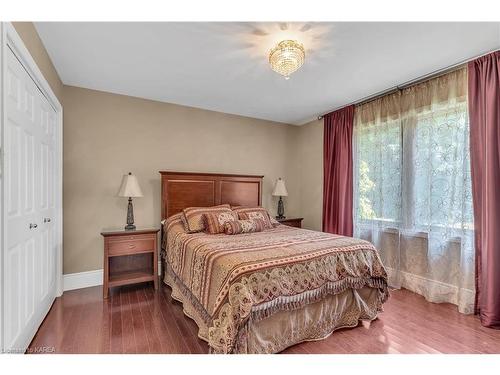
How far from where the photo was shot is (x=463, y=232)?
246 centimetres

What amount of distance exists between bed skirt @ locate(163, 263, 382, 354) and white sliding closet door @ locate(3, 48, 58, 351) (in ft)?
3.85

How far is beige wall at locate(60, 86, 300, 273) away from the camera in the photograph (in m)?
3.00

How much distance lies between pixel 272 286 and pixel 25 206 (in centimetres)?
189

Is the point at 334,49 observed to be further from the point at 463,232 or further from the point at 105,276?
the point at 105,276

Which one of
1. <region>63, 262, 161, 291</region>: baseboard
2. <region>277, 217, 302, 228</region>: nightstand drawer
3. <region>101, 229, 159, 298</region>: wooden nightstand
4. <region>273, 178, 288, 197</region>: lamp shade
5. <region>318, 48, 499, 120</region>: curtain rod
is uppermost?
<region>318, 48, 499, 120</region>: curtain rod

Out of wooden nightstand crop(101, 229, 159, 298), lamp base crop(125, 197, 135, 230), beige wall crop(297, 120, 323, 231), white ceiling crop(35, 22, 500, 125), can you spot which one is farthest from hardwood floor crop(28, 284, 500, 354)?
white ceiling crop(35, 22, 500, 125)

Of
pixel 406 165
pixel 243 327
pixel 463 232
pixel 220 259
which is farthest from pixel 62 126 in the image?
pixel 463 232

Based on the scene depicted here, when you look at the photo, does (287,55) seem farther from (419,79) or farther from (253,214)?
(253,214)

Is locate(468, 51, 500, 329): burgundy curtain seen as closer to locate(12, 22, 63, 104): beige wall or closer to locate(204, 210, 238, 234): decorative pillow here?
locate(204, 210, 238, 234): decorative pillow

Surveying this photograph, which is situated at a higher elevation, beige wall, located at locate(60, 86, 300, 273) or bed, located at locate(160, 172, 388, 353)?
beige wall, located at locate(60, 86, 300, 273)

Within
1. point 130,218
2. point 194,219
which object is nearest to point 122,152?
point 130,218

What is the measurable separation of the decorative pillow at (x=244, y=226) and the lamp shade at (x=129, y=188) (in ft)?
3.89

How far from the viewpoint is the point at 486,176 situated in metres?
2.24

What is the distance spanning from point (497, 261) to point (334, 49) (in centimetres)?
237
